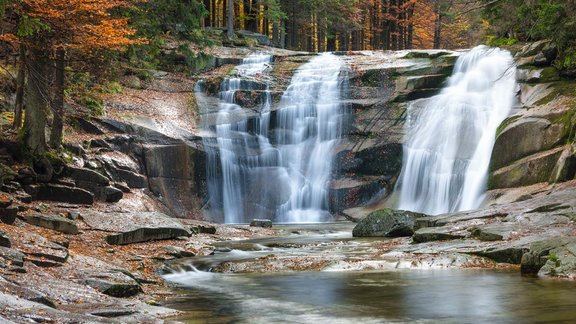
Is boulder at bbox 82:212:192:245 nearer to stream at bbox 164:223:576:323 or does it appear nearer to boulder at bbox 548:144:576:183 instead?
stream at bbox 164:223:576:323

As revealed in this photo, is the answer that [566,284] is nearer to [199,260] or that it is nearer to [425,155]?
[199,260]

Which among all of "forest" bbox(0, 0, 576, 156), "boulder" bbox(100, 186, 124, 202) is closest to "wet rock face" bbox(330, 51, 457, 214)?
"forest" bbox(0, 0, 576, 156)

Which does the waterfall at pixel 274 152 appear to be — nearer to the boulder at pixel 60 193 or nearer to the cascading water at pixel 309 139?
the cascading water at pixel 309 139

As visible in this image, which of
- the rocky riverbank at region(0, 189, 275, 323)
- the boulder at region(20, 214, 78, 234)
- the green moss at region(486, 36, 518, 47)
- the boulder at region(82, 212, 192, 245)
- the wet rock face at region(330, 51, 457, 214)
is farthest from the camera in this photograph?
the green moss at region(486, 36, 518, 47)

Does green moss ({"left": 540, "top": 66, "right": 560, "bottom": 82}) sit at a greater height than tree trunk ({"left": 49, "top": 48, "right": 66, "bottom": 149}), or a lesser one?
greater

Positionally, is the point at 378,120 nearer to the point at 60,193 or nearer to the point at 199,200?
the point at 199,200

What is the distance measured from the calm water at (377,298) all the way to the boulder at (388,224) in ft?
17.7

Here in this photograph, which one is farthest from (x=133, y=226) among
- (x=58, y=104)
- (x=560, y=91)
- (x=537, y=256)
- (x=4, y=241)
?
(x=560, y=91)

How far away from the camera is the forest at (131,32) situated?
13.1 m

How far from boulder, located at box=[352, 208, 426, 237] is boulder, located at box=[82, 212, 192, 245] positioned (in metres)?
4.85

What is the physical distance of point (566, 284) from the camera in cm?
907

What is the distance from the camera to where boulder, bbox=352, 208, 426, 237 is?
16547 millimetres

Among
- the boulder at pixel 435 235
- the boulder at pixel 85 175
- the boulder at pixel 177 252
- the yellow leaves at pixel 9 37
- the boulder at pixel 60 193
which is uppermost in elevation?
the yellow leaves at pixel 9 37

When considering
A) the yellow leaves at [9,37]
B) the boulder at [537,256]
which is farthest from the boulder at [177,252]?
the boulder at [537,256]
